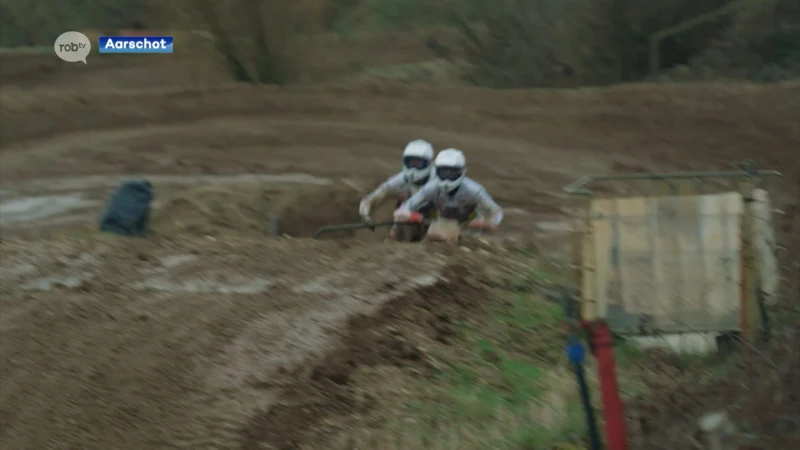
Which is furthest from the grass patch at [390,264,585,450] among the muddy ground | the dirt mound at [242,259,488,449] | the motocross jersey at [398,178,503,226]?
the motocross jersey at [398,178,503,226]

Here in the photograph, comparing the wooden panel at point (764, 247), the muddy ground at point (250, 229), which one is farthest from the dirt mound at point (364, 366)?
the wooden panel at point (764, 247)

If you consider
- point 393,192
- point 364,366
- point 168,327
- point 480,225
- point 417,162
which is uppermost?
point 417,162

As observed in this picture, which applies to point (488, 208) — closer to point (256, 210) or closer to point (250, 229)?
point (250, 229)

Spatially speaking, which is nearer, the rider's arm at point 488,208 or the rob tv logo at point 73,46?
the rider's arm at point 488,208

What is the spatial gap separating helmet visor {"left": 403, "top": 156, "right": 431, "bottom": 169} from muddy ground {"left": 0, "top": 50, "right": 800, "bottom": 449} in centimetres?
131

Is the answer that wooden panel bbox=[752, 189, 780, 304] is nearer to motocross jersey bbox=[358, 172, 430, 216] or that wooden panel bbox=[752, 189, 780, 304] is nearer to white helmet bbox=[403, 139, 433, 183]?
white helmet bbox=[403, 139, 433, 183]

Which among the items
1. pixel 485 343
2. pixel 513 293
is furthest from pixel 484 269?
pixel 485 343

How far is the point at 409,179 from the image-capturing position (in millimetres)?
12242

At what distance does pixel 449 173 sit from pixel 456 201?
44 cm

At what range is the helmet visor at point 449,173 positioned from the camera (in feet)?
36.8

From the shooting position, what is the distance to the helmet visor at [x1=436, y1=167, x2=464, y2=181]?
1121 centimetres

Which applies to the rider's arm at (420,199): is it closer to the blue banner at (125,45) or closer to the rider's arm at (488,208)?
the rider's arm at (488,208)

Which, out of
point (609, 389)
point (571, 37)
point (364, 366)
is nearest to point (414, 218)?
point (364, 366)

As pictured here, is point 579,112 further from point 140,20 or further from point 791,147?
point 140,20
